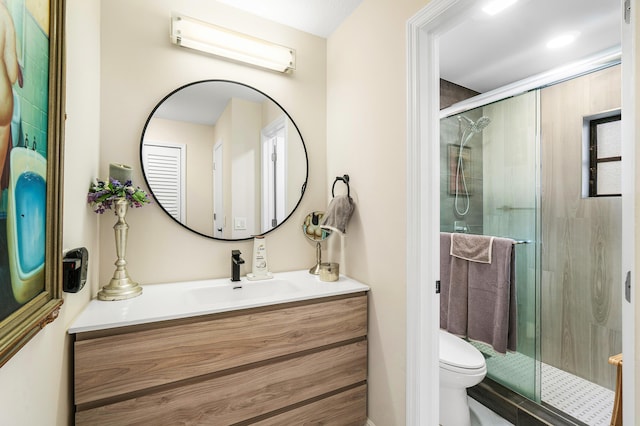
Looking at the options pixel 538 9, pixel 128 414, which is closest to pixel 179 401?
pixel 128 414

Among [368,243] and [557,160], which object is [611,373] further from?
[368,243]

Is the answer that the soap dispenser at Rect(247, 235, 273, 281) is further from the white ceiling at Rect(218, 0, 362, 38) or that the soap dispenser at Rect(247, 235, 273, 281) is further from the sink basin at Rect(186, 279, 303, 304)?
the white ceiling at Rect(218, 0, 362, 38)

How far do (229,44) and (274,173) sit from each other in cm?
77

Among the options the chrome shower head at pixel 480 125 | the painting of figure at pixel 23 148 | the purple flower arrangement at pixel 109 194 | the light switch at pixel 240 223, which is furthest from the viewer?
the chrome shower head at pixel 480 125

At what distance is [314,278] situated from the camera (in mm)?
1757

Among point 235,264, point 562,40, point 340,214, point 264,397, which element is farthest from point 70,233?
point 562,40

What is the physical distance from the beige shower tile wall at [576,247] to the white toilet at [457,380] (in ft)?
3.47

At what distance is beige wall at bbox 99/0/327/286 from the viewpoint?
58.7 inches

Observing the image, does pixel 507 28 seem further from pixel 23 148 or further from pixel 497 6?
pixel 23 148

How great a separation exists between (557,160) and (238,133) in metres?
2.38

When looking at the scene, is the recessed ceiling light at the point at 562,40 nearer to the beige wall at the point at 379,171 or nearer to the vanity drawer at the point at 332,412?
the beige wall at the point at 379,171

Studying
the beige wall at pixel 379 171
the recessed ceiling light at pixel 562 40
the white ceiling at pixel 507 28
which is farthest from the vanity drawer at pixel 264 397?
the recessed ceiling light at pixel 562 40

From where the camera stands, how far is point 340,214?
1687 millimetres

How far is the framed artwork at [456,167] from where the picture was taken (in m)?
2.41
